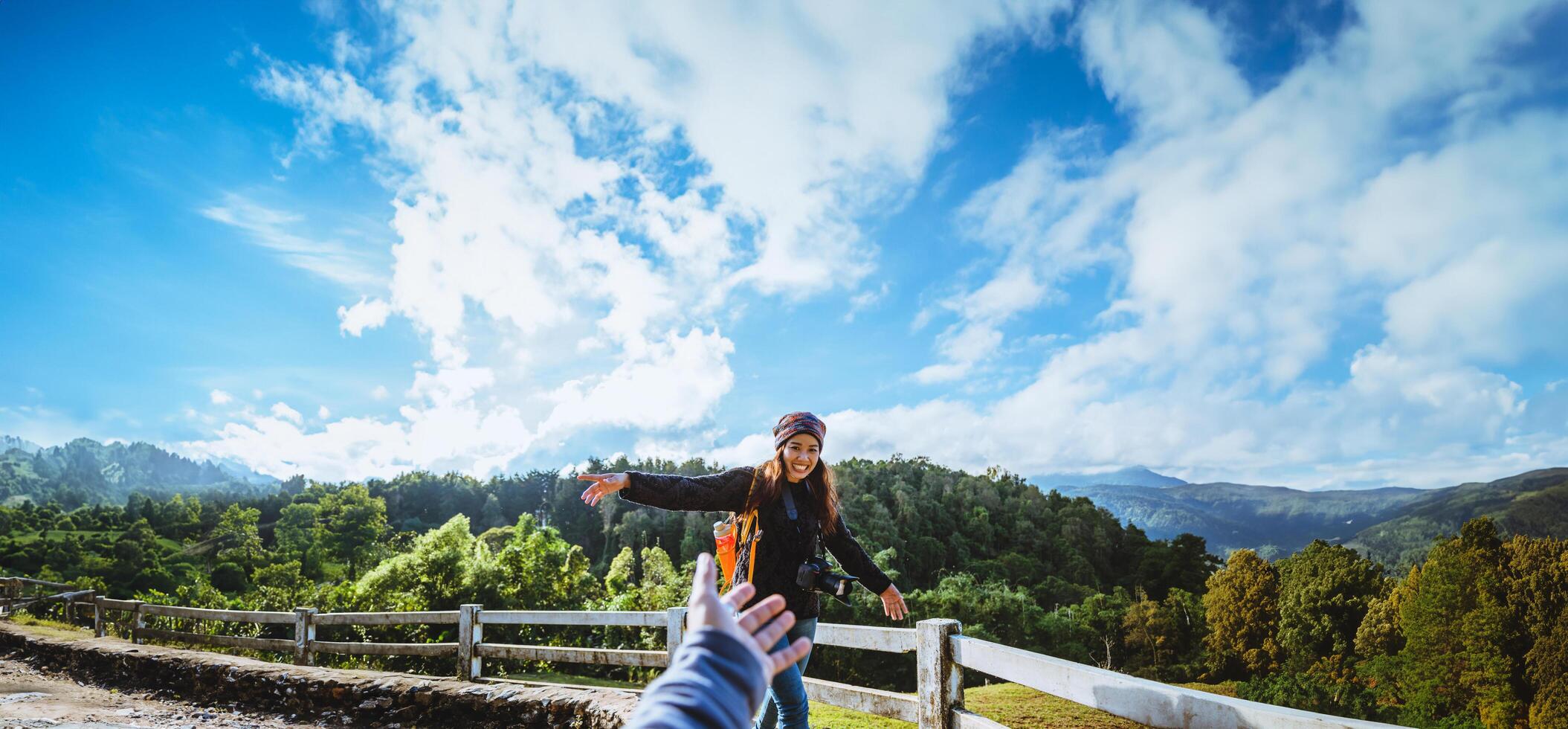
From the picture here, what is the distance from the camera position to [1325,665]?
52562 mm

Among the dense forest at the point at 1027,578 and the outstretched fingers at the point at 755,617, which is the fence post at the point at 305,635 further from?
the outstretched fingers at the point at 755,617

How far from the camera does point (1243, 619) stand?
2279 inches

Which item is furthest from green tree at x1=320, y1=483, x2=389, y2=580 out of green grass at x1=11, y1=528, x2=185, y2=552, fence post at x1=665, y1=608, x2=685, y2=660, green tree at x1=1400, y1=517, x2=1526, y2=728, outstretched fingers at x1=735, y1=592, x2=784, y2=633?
green tree at x1=1400, y1=517, x2=1526, y2=728

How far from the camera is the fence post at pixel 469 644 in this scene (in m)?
6.99

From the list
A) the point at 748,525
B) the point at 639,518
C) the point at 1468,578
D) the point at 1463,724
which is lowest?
the point at 1463,724

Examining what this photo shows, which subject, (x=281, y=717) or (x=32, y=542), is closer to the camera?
(x=281, y=717)

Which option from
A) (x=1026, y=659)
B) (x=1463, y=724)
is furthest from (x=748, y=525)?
(x=1463, y=724)

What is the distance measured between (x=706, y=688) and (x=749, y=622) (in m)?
0.16

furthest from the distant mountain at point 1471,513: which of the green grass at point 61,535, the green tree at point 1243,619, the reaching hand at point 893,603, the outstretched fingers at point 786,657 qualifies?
the green grass at point 61,535

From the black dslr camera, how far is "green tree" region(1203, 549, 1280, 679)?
66.1 m

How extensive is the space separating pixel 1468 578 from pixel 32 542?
10564 centimetres

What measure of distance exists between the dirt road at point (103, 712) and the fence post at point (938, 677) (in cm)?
603

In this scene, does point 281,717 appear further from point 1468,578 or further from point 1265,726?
point 1468,578

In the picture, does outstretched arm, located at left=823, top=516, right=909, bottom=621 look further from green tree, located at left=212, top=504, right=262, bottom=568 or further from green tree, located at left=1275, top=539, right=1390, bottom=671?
green tree, located at left=212, top=504, right=262, bottom=568
